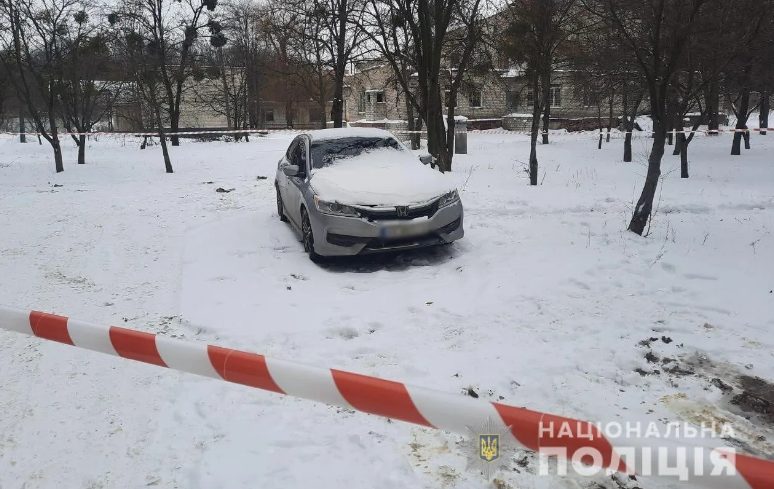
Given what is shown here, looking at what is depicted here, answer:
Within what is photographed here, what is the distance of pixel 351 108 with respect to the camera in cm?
5944

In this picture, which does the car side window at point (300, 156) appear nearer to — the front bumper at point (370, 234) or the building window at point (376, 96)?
the front bumper at point (370, 234)

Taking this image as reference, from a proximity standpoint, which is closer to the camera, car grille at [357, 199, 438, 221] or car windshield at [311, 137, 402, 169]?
car grille at [357, 199, 438, 221]

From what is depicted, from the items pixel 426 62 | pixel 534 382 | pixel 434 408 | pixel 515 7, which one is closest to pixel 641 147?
pixel 515 7

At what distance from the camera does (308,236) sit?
714 centimetres

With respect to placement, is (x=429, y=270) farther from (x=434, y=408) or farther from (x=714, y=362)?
(x=434, y=408)

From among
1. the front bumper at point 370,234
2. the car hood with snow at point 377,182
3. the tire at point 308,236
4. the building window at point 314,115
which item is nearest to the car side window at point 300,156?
the car hood with snow at point 377,182

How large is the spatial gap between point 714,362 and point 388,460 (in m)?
2.65

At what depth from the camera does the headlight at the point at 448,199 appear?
685 centimetres

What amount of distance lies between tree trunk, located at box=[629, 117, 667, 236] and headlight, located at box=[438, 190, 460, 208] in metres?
2.52

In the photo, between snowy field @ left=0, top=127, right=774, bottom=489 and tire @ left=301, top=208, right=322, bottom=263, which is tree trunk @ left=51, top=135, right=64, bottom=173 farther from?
tire @ left=301, top=208, right=322, bottom=263

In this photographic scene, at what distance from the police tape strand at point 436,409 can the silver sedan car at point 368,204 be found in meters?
3.52

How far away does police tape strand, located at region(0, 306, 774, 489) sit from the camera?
1849mm

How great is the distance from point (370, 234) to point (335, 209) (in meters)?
0.55

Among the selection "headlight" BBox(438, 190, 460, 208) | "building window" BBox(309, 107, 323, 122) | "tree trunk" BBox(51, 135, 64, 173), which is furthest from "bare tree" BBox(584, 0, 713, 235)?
"building window" BBox(309, 107, 323, 122)
